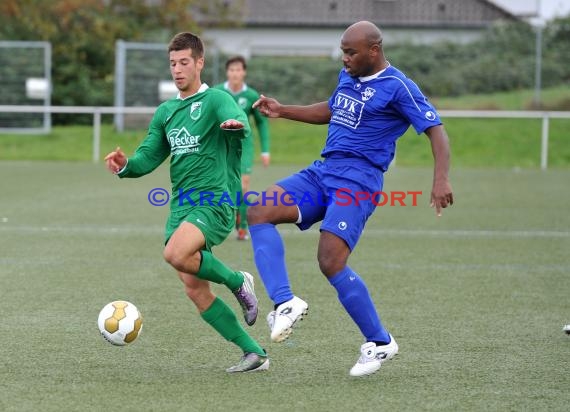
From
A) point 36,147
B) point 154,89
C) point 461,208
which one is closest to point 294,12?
point 154,89

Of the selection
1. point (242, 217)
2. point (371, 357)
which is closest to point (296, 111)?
point (371, 357)

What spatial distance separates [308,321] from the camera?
705cm

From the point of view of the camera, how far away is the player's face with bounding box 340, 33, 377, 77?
5629 mm

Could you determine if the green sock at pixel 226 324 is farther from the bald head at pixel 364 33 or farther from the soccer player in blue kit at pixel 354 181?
the bald head at pixel 364 33

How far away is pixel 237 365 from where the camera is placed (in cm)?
561

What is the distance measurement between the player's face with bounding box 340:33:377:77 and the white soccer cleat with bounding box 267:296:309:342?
130 cm

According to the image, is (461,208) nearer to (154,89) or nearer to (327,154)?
(327,154)

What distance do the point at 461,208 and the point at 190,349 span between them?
9.30 meters

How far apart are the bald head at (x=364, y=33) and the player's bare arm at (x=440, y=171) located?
1.88ft

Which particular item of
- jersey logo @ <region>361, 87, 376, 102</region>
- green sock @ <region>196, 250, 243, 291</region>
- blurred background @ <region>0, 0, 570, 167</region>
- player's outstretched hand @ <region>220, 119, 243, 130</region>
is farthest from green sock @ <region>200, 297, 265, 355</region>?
blurred background @ <region>0, 0, 570, 167</region>

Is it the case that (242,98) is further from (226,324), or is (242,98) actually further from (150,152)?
(226,324)

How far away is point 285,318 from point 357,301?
17.1 inches

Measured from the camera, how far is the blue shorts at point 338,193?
556cm

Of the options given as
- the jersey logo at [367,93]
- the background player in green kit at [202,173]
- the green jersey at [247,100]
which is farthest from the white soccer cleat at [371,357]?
the green jersey at [247,100]
